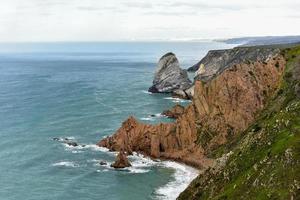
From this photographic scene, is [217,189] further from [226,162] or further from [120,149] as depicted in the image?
[120,149]

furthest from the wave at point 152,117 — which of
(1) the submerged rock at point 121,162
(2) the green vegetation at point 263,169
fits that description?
(2) the green vegetation at point 263,169

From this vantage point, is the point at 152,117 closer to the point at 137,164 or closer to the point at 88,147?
the point at 88,147

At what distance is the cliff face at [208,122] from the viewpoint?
10962 cm

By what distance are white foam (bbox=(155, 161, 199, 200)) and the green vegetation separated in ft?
34.6

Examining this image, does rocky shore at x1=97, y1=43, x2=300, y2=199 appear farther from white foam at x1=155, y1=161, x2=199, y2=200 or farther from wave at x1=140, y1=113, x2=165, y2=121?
wave at x1=140, y1=113, x2=165, y2=121

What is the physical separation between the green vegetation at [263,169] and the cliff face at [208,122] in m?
21.9

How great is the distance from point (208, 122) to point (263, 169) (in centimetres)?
5592

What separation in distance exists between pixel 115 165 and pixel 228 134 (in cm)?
2598

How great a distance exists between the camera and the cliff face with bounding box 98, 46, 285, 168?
360 ft

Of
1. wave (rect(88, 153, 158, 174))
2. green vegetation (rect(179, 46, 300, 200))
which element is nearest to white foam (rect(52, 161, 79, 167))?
wave (rect(88, 153, 158, 174))

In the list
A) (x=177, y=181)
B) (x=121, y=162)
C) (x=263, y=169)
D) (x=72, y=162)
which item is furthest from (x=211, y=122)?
(x=263, y=169)

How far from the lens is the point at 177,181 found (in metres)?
92.7

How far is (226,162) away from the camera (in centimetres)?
7481

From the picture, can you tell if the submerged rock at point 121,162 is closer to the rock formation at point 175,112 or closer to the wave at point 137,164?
the wave at point 137,164
